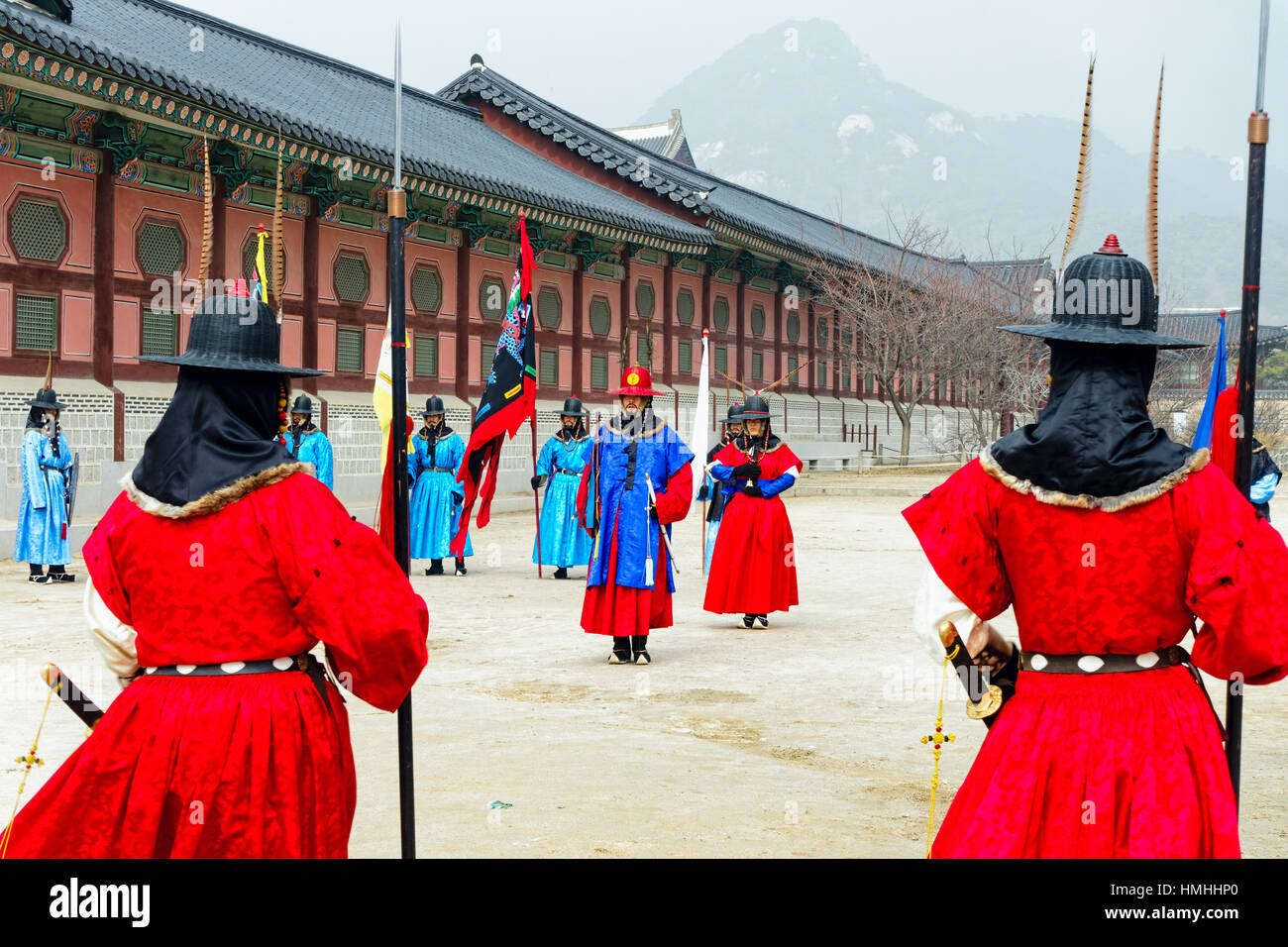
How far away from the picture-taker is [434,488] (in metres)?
14.5

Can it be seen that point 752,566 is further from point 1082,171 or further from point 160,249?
point 160,249

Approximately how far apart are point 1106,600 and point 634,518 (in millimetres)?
6048

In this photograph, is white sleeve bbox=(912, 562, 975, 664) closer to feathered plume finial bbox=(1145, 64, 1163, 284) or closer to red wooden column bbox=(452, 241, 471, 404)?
feathered plume finial bbox=(1145, 64, 1163, 284)

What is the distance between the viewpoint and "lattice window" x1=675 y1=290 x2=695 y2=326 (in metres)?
29.1

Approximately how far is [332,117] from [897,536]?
9945mm

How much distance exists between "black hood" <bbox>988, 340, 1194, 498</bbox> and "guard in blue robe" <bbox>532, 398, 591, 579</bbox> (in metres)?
10.7

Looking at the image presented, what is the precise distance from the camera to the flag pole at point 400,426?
3.54 metres

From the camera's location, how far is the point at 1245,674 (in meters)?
3.01

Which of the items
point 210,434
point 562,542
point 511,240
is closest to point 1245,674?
point 210,434

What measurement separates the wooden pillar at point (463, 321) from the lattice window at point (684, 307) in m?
7.74

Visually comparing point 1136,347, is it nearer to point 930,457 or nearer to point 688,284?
point 688,284

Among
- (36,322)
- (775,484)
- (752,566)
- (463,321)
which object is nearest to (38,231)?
(36,322)

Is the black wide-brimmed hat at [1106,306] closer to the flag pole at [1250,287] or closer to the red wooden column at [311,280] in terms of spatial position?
the flag pole at [1250,287]

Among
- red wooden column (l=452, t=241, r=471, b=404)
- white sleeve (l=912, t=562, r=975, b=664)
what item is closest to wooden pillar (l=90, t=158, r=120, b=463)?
red wooden column (l=452, t=241, r=471, b=404)
